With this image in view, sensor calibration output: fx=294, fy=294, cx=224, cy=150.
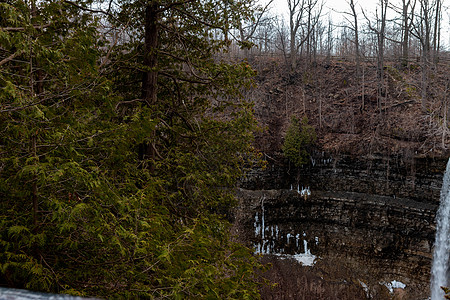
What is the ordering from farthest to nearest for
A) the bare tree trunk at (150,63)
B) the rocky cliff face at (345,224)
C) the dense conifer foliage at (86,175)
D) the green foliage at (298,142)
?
the green foliage at (298,142) < the rocky cliff face at (345,224) < the bare tree trunk at (150,63) < the dense conifer foliage at (86,175)

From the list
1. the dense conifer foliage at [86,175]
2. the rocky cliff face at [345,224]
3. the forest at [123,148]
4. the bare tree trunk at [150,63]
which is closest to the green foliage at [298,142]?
the rocky cliff face at [345,224]

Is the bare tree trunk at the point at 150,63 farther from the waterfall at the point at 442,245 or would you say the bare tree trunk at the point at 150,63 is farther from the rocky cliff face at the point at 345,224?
the waterfall at the point at 442,245

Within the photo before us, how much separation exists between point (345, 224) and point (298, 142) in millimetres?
5971

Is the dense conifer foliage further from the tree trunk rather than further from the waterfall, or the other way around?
the waterfall

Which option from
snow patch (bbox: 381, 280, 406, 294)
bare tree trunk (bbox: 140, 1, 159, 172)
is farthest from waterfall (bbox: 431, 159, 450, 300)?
bare tree trunk (bbox: 140, 1, 159, 172)

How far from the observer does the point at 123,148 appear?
425 centimetres

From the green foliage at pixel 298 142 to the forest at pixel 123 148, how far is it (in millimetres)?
12340

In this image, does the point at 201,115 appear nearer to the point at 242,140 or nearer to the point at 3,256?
the point at 242,140

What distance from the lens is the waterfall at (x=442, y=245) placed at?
1569cm

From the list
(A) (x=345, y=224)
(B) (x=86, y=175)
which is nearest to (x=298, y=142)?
(A) (x=345, y=224)

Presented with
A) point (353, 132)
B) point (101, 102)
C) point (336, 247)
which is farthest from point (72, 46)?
point (353, 132)

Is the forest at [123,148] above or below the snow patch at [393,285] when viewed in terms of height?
above

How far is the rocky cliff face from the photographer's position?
52.3 ft

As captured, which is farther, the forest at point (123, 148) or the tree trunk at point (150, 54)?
the tree trunk at point (150, 54)
